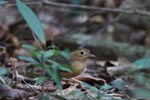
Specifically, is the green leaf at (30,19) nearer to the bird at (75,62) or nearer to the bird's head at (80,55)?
the bird at (75,62)

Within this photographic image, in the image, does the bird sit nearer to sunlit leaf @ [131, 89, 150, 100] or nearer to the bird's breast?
the bird's breast

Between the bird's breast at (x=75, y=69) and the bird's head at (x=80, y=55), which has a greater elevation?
the bird's head at (x=80, y=55)

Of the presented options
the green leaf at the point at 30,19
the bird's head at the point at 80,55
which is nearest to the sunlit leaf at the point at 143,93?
the green leaf at the point at 30,19

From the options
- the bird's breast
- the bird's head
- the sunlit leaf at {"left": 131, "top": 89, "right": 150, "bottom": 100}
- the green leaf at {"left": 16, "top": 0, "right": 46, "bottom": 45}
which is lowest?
the sunlit leaf at {"left": 131, "top": 89, "right": 150, "bottom": 100}

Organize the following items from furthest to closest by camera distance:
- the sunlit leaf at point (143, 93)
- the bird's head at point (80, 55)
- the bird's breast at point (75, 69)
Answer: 1. the bird's head at point (80, 55)
2. the bird's breast at point (75, 69)
3. the sunlit leaf at point (143, 93)

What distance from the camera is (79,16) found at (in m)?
9.48

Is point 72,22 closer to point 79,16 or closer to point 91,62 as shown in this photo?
point 79,16

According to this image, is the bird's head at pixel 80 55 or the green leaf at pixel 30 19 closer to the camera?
the green leaf at pixel 30 19

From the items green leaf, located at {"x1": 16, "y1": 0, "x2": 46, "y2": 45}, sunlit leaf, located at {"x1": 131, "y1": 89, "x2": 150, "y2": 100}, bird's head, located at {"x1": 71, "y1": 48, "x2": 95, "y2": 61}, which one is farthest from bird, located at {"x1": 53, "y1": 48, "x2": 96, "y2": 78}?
sunlit leaf, located at {"x1": 131, "y1": 89, "x2": 150, "y2": 100}

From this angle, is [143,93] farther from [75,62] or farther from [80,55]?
[80,55]

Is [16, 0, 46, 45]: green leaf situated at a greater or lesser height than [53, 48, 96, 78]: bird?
greater

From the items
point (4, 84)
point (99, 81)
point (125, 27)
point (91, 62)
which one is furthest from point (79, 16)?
point (4, 84)

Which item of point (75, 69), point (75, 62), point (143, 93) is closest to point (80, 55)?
point (75, 62)

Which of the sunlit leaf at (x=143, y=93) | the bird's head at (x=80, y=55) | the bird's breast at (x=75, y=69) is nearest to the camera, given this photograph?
the sunlit leaf at (x=143, y=93)
